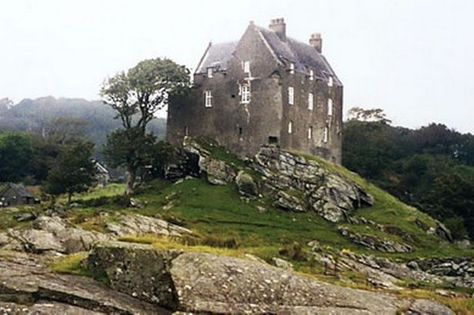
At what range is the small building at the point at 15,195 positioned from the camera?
112125mm

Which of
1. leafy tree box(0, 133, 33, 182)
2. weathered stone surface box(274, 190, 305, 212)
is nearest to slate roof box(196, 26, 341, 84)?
weathered stone surface box(274, 190, 305, 212)

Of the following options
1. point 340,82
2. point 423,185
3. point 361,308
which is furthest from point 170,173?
point 361,308

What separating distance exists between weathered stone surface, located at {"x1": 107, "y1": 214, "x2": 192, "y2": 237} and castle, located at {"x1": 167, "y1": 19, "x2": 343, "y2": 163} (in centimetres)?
3066

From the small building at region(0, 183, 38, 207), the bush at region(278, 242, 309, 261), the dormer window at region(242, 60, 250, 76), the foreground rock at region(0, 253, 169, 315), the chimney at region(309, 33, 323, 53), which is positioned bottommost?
the small building at region(0, 183, 38, 207)

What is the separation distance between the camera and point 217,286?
17.6 metres

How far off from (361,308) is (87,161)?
261ft

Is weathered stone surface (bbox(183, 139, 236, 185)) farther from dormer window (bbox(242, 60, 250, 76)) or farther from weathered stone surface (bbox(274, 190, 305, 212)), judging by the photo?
dormer window (bbox(242, 60, 250, 76))

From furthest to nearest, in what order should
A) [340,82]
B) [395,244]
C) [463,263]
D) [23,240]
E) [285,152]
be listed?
1. [340,82]
2. [285,152]
3. [395,244]
4. [463,263]
5. [23,240]

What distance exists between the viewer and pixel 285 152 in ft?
320

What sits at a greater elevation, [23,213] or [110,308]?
[110,308]

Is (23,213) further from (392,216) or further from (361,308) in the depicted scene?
(361,308)

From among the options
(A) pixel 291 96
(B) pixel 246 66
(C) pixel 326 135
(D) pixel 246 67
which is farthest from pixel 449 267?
(B) pixel 246 66

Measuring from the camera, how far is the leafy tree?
124500 mm

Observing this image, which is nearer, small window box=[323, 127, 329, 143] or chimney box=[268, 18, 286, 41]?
chimney box=[268, 18, 286, 41]
